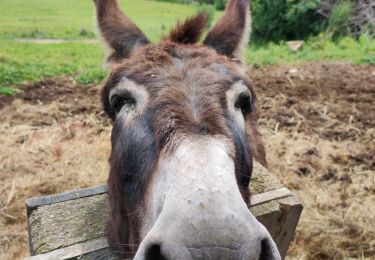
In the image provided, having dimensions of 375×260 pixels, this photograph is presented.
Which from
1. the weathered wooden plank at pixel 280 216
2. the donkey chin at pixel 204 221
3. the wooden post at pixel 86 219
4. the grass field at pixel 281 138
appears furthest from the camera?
the grass field at pixel 281 138

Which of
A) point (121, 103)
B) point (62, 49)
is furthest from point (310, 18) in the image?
point (121, 103)

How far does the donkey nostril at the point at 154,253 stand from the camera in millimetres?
1406

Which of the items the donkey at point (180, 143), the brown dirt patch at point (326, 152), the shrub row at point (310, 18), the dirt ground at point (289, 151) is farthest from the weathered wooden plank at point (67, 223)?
the shrub row at point (310, 18)

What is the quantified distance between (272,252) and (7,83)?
30.2ft

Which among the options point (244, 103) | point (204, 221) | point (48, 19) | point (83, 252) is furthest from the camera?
point (48, 19)

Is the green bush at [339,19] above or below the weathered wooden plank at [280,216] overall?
below

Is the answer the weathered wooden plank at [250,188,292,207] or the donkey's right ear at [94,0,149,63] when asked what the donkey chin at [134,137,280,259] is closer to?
the donkey's right ear at [94,0,149,63]

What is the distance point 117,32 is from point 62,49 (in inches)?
558

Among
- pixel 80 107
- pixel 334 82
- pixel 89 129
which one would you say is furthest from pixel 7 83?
pixel 334 82

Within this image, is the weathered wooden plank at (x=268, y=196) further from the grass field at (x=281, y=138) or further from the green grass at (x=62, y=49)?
the green grass at (x=62, y=49)

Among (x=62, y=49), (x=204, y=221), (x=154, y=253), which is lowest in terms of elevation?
(x=62, y=49)

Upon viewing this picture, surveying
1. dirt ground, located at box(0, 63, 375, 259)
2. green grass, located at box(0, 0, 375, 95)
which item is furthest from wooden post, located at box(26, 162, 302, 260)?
green grass, located at box(0, 0, 375, 95)

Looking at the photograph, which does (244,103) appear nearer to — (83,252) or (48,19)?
(83,252)

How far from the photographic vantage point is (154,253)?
1436 millimetres
